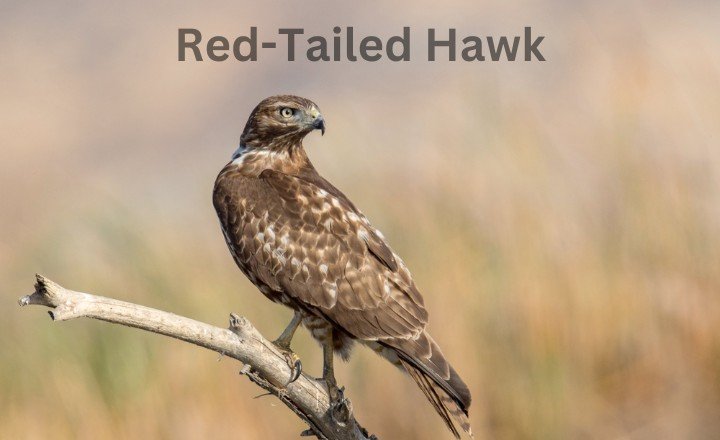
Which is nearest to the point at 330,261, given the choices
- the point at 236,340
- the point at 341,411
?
the point at 341,411

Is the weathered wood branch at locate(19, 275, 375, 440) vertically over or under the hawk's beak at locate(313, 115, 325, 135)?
under

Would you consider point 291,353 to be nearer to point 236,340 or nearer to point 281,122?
point 236,340

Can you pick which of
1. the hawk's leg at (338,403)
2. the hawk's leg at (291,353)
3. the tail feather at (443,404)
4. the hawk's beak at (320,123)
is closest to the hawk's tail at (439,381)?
the tail feather at (443,404)

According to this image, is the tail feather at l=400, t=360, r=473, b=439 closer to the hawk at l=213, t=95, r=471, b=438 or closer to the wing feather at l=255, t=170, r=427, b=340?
the hawk at l=213, t=95, r=471, b=438

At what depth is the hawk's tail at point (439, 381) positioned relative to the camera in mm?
5855

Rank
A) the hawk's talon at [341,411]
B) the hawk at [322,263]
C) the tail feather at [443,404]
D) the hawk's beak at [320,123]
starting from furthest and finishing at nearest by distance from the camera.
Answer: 1. the hawk's beak at [320,123]
2. the hawk at [322,263]
3. the tail feather at [443,404]
4. the hawk's talon at [341,411]

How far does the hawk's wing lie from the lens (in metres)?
6.23

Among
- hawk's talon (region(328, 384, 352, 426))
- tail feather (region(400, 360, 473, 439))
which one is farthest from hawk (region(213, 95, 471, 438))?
hawk's talon (region(328, 384, 352, 426))

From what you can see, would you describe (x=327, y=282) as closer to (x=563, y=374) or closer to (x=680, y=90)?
(x=563, y=374)

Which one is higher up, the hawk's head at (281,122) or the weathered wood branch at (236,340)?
the hawk's head at (281,122)

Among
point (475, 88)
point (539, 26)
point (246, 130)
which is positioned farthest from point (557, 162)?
point (539, 26)

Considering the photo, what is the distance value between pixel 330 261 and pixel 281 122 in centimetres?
91

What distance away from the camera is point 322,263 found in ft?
21.0

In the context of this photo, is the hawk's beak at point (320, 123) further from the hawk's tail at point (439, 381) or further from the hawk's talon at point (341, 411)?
the hawk's talon at point (341, 411)
